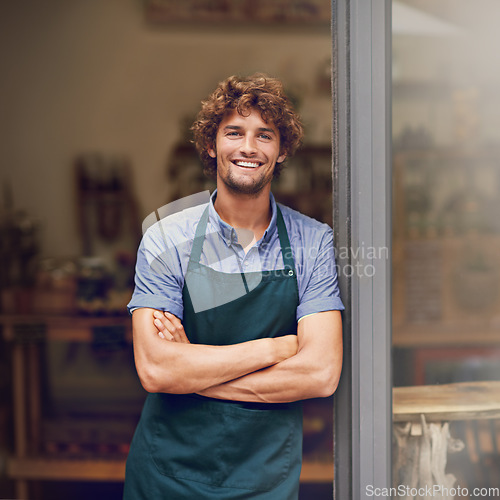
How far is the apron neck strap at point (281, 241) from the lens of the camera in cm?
164

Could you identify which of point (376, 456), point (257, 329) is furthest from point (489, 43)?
point (376, 456)

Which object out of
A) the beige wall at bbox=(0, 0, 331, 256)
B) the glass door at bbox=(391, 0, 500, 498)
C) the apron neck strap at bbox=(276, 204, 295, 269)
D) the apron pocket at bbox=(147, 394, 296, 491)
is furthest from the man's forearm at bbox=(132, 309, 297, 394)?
the beige wall at bbox=(0, 0, 331, 256)

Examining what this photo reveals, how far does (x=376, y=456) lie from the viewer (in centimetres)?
166

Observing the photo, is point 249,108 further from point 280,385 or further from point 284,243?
point 280,385

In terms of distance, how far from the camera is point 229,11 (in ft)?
7.04

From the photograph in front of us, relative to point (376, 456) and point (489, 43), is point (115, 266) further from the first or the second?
Result: point (489, 43)

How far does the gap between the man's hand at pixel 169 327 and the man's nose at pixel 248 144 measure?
0.53m

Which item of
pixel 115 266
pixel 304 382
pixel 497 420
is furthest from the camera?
pixel 115 266

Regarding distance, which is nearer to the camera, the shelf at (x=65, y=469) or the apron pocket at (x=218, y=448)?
the apron pocket at (x=218, y=448)

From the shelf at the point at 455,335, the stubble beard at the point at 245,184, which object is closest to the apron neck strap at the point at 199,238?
the stubble beard at the point at 245,184

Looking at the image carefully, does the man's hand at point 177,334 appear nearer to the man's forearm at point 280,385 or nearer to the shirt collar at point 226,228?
the man's forearm at point 280,385

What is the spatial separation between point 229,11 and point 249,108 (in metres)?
0.74

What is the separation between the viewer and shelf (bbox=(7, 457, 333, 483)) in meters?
2.54

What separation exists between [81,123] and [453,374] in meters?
1.98
